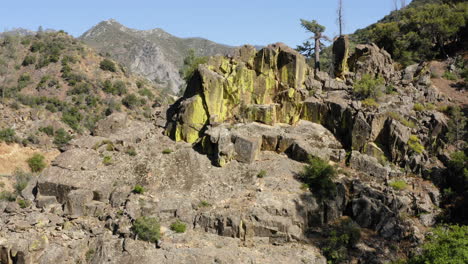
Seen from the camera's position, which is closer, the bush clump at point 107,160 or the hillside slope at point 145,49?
the bush clump at point 107,160

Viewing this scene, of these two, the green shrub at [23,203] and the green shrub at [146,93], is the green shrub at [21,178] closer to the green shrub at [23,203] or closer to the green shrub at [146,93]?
the green shrub at [23,203]

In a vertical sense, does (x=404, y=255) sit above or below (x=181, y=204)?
below

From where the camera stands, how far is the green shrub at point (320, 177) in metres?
26.1

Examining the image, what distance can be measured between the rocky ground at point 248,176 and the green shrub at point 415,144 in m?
0.24

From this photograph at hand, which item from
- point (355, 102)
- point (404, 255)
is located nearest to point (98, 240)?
point (404, 255)

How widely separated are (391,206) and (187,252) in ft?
47.3

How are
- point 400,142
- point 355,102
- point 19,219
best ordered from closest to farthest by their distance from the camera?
Result: point 19,219 → point 400,142 → point 355,102

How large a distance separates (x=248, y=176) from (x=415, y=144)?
13741 millimetres

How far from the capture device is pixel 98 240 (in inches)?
899

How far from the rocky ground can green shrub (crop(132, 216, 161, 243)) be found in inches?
14.0

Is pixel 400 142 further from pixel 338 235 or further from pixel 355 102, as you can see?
pixel 338 235

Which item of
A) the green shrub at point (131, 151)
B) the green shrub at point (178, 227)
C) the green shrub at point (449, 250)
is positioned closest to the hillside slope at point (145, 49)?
the green shrub at point (131, 151)

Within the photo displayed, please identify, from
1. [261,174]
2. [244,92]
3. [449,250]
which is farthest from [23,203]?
[449,250]

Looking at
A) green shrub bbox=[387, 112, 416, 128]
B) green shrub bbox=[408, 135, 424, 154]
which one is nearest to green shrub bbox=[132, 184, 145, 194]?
green shrub bbox=[387, 112, 416, 128]
